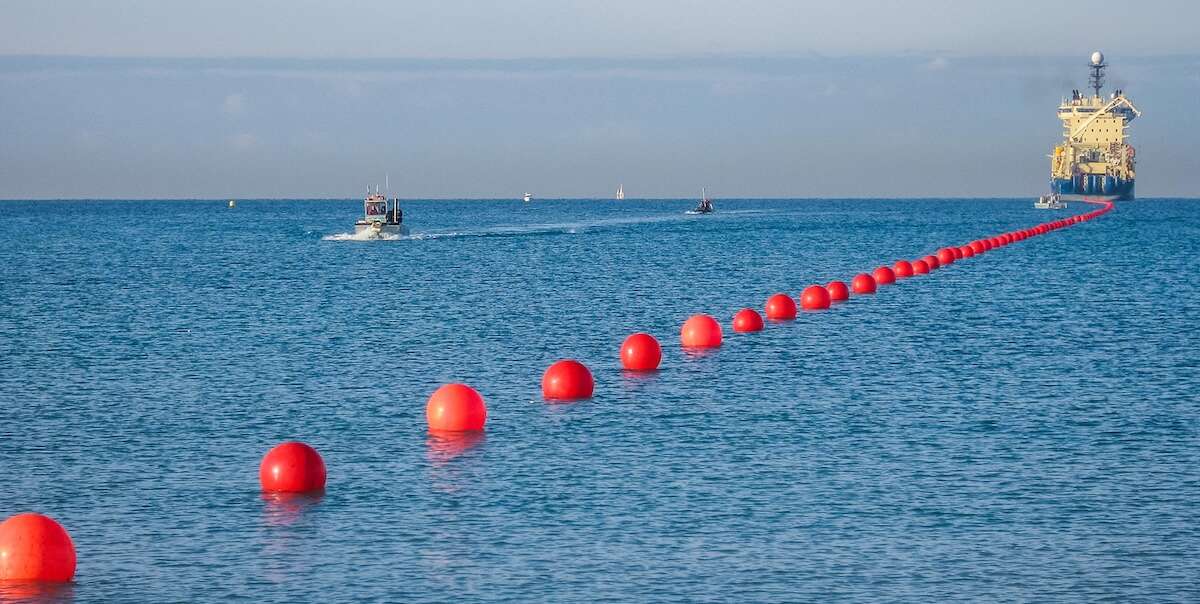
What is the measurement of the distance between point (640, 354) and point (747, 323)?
9583 millimetres

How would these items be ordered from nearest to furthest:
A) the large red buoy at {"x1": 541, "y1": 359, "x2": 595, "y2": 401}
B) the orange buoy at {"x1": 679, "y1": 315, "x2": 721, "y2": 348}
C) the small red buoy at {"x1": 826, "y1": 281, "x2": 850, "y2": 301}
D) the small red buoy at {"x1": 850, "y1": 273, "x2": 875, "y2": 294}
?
the large red buoy at {"x1": 541, "y1": 359, "x2": 595, "y2": 401} → the orange buoy at {"x1": 679, "y1": 315, "x2": 721, "y2": 348} → the small red buoy at {"x1": 826, "y1": 281, "x2": 850, "y2": 301} → the small red buoy at {"x1": 850, "y1": 273, "x2": 875, "y2": 294}

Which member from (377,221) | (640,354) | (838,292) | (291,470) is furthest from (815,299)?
(377,221)

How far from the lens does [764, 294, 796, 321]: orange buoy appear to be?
4650cm

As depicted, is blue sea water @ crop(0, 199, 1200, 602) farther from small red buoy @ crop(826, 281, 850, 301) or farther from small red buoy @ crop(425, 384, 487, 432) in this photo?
small red buoy @ crop(826, 281, 850, 301)

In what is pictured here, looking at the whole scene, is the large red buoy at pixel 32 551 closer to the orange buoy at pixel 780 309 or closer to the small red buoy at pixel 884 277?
the orange buoy at pixel 780 309

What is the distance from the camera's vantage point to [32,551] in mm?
16141

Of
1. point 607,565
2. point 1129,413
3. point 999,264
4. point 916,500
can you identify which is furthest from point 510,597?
point 999,264

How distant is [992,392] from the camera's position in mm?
30297

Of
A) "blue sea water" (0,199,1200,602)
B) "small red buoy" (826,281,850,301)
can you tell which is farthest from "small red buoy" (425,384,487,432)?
"small red buoy" (826,281,850,301)

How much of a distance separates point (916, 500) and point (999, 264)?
60098mm

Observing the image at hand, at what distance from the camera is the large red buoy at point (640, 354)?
33969 mm

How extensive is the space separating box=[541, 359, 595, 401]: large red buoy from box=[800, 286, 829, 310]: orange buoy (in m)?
21.7

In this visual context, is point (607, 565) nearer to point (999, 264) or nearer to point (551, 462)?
point (551, 462)

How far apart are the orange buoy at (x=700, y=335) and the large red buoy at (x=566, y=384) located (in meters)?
9.44
